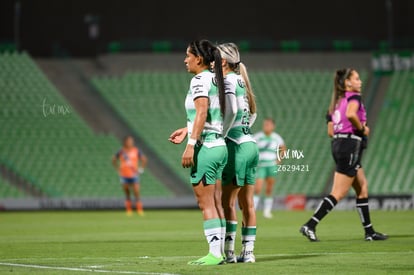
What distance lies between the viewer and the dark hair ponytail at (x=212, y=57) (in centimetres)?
1058

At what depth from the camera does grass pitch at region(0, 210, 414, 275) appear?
1023 cm

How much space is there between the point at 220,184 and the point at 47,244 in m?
4.70

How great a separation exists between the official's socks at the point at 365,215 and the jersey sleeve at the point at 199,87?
17.0 ft

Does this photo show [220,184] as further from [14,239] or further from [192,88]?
[14,239]

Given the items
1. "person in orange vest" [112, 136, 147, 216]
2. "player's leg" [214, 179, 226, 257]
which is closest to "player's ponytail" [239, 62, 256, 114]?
"player's leg" [214, 179, 226, 257]

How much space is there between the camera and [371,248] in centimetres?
1304

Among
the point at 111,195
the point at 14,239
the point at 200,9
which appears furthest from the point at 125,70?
the point at 14,239

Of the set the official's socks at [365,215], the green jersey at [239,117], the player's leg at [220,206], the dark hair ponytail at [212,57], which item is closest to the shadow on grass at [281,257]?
the player's leg at [220,206]

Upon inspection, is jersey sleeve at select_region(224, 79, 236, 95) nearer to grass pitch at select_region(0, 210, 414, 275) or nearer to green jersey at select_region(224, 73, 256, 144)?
green jersey at select_region(224, 73, 256, 144)

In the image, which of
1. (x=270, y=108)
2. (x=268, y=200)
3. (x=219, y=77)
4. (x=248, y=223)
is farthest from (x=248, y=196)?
(x=270, y=108)

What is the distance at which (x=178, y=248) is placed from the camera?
13.7 meters

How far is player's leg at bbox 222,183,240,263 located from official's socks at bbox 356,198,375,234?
4.12 m

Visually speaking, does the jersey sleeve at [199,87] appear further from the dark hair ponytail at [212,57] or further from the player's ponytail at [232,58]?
the player's ponytail at [232,58]

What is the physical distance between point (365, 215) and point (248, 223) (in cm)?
414
